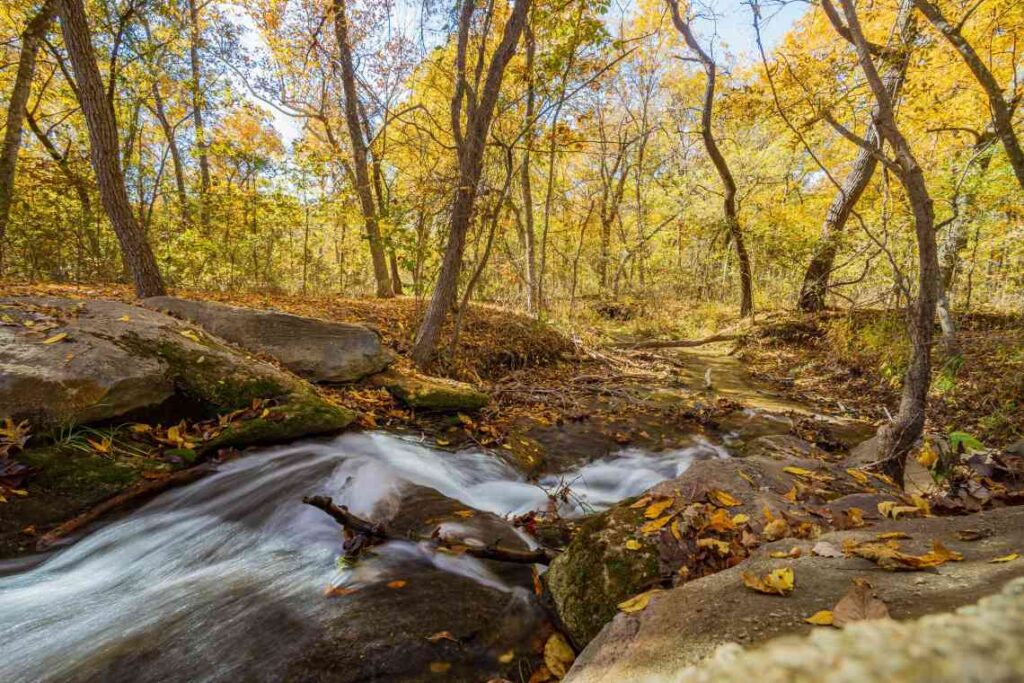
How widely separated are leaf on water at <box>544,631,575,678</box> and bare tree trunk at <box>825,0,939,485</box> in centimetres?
299

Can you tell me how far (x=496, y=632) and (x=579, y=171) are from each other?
2095 centimetres

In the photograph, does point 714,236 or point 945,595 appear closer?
point 945,595

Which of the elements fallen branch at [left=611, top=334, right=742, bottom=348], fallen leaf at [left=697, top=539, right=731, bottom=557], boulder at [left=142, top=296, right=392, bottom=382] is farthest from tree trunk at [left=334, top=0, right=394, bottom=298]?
fallen leaf at [left=697, top=539, right=731, bottom=557]

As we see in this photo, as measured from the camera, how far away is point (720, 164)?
39.6 feet

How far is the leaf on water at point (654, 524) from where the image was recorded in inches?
95.0

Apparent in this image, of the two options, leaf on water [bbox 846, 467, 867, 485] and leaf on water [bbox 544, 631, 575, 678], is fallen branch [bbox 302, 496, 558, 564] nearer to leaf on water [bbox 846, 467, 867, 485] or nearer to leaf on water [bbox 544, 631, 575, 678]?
leaf on water [bbox 544, 631, 575, 678]

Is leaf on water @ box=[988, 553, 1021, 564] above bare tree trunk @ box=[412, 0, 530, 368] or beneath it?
beneath

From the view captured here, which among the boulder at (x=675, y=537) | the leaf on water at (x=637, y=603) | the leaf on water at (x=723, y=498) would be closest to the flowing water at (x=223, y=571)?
the boulder at (x=675, y=537)

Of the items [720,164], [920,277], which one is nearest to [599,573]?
[920,277]

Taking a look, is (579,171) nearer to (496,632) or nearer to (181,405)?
(181,405)

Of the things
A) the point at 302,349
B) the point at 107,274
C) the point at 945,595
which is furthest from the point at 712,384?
the point at 107,274

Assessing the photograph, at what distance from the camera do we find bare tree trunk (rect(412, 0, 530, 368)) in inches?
225

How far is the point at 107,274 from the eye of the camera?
9.95 metres

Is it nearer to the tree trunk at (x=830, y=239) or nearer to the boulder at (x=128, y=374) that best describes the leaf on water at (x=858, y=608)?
the boulder at (x=128, y=374)
